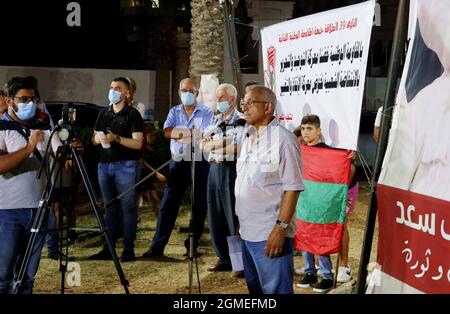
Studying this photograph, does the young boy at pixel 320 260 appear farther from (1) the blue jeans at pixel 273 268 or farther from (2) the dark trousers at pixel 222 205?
(1) the blue jeans at pixel 273 268

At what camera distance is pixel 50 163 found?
5.18m

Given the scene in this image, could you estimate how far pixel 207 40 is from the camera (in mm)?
A: 11039

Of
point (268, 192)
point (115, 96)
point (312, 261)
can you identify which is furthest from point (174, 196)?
point (268, 192)

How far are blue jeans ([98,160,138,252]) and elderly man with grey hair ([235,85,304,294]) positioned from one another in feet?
10.2

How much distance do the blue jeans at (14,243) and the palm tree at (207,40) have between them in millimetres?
6474

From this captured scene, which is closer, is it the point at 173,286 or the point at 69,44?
the point at 173,286

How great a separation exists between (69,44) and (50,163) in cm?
1866

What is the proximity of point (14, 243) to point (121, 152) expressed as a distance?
8.29 ft

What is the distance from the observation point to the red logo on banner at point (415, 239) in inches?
110

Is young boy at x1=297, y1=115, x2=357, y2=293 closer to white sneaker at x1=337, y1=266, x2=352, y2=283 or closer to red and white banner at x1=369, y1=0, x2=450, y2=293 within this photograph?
white sneaker at x1=337, y1=266, x2=352, y2=283

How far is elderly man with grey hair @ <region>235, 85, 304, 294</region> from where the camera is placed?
3.96 m

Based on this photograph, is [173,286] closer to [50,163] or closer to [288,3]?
[50,163]

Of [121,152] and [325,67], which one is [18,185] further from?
[325,67]

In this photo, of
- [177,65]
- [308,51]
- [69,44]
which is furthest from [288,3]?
[308,51]
